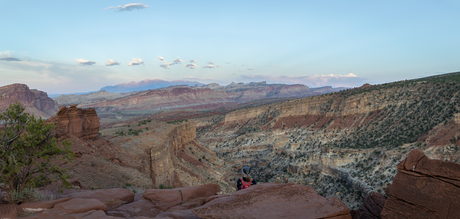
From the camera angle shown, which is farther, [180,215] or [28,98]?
[28,98]

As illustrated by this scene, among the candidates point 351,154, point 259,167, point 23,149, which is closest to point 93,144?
point 23,149

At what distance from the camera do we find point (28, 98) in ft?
392

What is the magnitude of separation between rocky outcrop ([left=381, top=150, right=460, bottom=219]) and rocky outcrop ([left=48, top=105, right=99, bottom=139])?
19.8m

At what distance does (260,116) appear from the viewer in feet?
267

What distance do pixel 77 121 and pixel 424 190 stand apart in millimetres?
21709

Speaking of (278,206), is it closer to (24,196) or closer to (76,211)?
(76,211)

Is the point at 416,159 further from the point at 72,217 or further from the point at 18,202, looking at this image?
the point at 18,202

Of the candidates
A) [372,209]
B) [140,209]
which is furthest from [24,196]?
[372,209]

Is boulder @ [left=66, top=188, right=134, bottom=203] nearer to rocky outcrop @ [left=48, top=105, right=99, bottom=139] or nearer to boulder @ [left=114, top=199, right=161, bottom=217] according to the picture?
boulder @ [left=114, top=199, right=161, bottom=217]

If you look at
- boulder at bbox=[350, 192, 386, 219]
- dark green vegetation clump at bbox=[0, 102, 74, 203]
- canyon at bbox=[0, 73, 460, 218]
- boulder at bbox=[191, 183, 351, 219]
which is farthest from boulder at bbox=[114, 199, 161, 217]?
boulder at bbox=[350, 192, 386, 219]

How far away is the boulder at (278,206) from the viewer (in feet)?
22.5

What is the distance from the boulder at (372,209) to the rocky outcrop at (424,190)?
3.57 ft

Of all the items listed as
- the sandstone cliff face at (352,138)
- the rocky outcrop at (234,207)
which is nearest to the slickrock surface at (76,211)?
the rocky outcrop at (234,207)

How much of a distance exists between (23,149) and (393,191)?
11.7 metres
